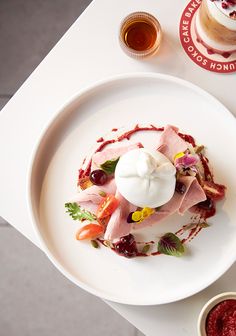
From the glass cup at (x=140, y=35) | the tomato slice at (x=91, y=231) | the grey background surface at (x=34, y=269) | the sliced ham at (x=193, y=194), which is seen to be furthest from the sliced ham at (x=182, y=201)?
the grey background surface at (x=34, y=269)

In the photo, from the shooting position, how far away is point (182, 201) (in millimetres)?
1079

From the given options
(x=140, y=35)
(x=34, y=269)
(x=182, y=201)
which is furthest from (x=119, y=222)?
(x=34, y=269)

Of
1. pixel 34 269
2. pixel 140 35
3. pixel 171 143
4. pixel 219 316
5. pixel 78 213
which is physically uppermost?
pixel 140 35

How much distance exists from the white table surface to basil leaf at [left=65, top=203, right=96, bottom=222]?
0.39 ft

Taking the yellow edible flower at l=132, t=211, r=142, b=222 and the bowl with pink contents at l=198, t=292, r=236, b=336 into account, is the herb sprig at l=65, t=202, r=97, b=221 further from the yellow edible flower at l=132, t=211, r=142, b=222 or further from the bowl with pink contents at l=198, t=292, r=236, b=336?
the bowl with pink contents at l=198, t=292, r=236, b=336

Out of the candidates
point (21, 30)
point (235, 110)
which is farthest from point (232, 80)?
point (21, 30)

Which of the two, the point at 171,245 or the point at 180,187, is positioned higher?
the point at 180,187

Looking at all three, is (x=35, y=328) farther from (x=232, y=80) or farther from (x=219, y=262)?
(x=232, y=80)

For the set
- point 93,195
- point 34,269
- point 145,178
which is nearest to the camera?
point 145,178

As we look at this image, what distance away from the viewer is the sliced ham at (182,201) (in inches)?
42.4

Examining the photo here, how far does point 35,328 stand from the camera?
171 centimetres

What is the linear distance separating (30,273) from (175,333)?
70 cm

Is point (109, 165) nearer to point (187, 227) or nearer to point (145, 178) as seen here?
point (145, 178)

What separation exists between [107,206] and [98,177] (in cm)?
7
